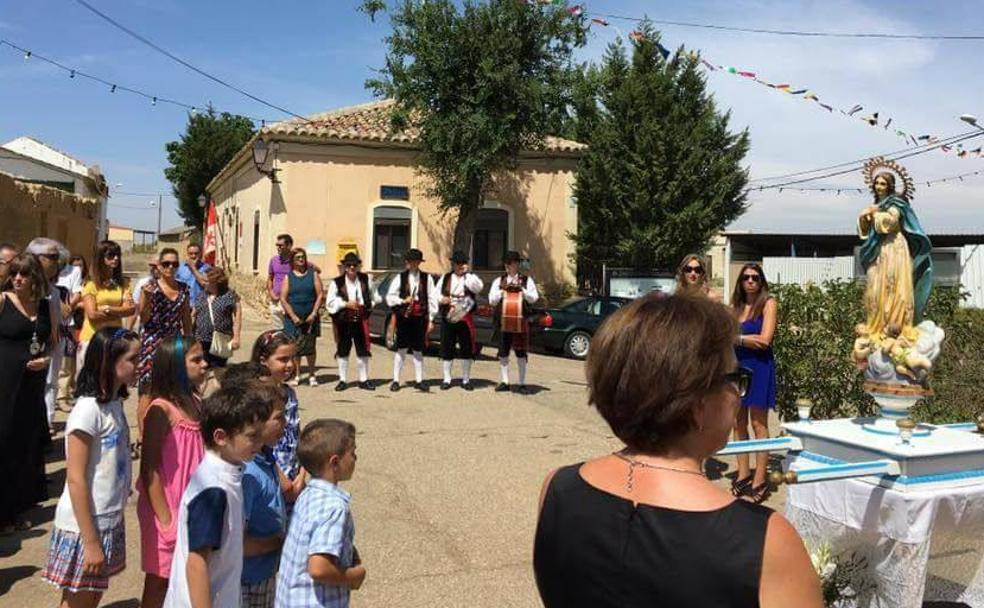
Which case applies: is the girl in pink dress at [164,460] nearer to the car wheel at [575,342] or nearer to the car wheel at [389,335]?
the car wheel at [389,335]

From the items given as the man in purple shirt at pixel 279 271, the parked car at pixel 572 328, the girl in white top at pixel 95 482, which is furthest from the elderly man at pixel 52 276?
the parked car at pixel 572 328

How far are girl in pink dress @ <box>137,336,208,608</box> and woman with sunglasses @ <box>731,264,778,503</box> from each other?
3991mm

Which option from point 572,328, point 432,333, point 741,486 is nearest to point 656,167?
point 572,328

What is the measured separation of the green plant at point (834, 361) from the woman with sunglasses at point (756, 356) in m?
0.99

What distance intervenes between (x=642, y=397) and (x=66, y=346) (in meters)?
8.50

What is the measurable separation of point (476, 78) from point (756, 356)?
13.5 meters

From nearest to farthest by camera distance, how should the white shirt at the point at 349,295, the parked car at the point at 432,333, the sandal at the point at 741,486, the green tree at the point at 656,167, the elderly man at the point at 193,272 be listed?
the sandal at the point at 741,486 < the elderly man at the point at 193,272 < the white shirt at the point at 349,295 < the parked car at the point at 432,333 < the green tree at the point at 656,167

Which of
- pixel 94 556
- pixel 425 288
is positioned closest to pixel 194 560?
pixel 94 556

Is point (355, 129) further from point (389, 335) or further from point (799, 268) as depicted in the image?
point (799, 268)

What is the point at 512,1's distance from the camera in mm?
17547

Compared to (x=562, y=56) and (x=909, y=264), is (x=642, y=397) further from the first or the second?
(x=562, y=56)

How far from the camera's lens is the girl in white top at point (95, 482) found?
9.86 ft

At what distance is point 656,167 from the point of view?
978 inches

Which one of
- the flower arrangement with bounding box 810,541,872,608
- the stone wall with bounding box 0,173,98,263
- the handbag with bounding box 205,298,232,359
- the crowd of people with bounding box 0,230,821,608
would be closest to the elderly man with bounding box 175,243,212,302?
the handbag with bounding box 205,298,232,359
